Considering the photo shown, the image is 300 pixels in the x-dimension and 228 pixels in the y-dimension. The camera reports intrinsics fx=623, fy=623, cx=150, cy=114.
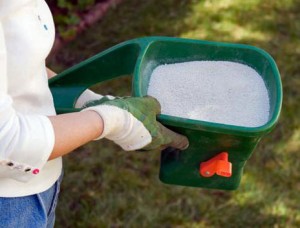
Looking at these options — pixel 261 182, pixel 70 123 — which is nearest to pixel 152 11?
pixel 261 182

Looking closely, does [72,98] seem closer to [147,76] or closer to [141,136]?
[147,76]

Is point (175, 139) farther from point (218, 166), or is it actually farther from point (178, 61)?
point (178, 61)

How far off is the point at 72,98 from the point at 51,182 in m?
0.33

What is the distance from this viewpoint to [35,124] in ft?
3.54

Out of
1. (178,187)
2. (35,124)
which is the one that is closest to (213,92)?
(35,124)

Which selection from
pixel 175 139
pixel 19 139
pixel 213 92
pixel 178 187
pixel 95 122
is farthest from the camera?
pixel 178 187

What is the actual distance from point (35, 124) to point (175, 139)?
0.42m

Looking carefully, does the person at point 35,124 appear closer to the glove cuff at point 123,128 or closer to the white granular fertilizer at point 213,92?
the glove cuff at point 123,128

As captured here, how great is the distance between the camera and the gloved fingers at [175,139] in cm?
137

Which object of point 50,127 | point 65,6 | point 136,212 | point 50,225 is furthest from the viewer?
point 65,6

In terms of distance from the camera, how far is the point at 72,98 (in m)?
1.58

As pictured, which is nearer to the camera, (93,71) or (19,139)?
(19,139)

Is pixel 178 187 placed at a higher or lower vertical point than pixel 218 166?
lower

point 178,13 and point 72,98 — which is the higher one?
point 72,98
